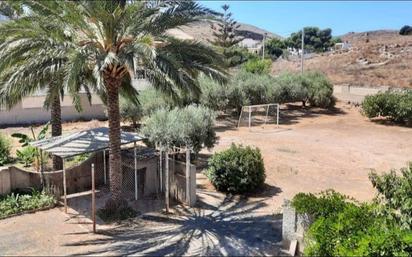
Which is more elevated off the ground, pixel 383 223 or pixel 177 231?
pixel 383 223

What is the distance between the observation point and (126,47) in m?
10.6

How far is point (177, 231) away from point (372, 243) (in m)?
5.07

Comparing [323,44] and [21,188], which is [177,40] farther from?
[323,44]

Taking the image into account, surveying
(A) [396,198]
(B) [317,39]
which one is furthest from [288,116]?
(B) [317,39]

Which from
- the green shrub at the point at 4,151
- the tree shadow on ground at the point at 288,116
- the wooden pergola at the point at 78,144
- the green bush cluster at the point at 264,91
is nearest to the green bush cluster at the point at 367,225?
the wooden pergola at the point at 78,144

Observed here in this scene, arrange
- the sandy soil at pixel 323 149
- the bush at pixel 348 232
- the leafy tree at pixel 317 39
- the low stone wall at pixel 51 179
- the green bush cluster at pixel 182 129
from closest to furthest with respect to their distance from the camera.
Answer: the bush at pixel 348 232 < the low stone wall at pixel 51 179 < the sandy soil at pixel 323 149 < the green bush cluster at pixel 182 129 < the leafy tree at pixel 317 39

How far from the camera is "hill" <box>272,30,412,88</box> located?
47.1m

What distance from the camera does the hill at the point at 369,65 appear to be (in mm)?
47125

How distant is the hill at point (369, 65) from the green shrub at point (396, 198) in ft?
127

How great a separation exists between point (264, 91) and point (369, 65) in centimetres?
2892

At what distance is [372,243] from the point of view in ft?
23.0

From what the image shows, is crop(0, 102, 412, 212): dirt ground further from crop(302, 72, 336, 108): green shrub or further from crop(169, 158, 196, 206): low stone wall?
crop(169, 158, 196, 206): low stone wall

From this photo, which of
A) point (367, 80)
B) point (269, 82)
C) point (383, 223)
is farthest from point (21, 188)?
point (367, 80)

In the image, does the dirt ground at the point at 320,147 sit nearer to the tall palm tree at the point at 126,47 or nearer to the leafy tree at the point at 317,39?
the tall palm tree at the point at 126,47
